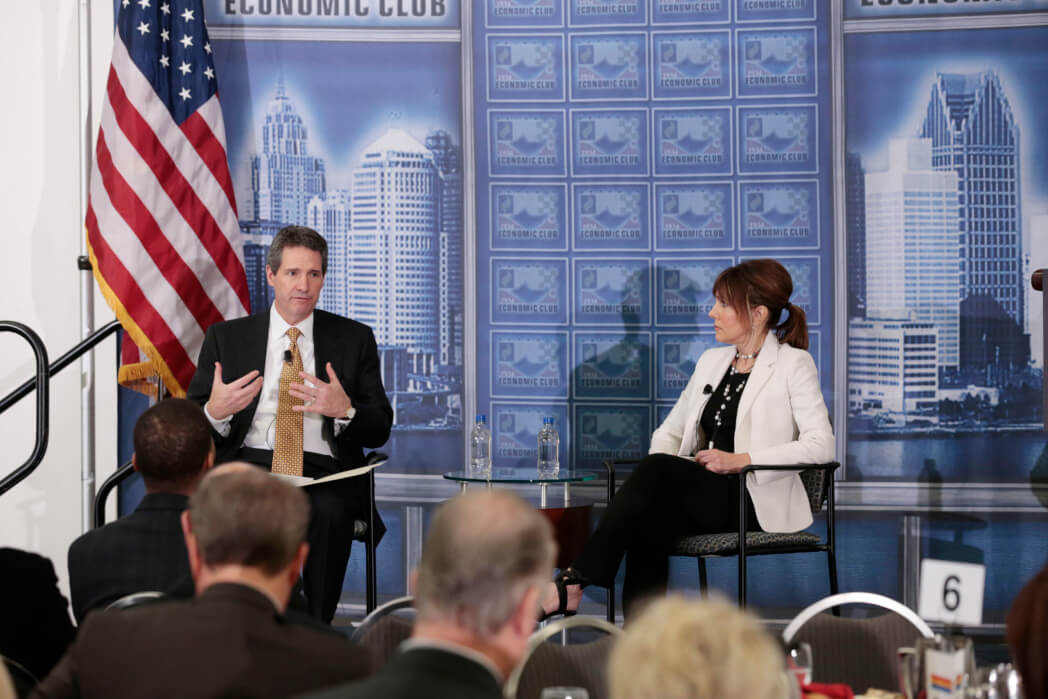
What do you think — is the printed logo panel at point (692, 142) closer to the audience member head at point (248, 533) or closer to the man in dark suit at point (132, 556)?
the man in dark suit at point (132, 556)

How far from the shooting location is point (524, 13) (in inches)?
187

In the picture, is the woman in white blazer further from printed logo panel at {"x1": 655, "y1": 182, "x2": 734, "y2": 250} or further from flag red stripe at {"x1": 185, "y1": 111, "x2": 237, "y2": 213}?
flag red stripe at {"x1": 185, "y1": 111, "x2": 237, "y2": 213}

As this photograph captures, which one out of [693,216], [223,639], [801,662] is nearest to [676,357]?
[693,216]

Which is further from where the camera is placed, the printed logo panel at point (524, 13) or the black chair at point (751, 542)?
the printed logo panel at point (524, 13)

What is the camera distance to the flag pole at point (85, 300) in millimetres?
4738

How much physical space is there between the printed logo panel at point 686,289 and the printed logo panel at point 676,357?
2.4 inches

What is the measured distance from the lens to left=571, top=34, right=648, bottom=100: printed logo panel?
4.73m

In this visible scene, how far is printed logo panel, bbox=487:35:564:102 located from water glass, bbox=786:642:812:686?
11.0 ft

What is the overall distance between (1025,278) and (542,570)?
3.75m

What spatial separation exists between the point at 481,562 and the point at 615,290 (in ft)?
11.1

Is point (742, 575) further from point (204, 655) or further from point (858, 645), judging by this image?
point (204, 655)

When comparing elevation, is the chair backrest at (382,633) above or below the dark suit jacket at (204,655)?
below

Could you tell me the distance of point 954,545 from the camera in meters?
4.64

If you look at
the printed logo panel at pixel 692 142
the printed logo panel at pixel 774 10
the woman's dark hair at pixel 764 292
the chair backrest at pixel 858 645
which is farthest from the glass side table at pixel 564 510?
the printed logo panel at pixel 774 10
